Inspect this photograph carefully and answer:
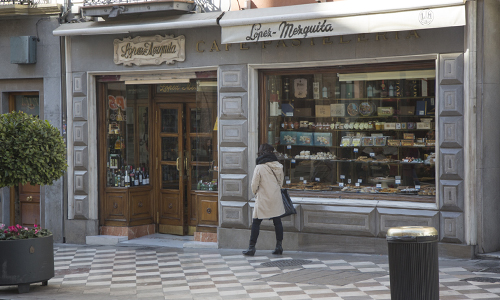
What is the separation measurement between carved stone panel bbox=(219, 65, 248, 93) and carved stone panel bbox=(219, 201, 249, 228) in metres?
1.90

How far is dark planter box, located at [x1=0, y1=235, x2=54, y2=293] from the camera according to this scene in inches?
300

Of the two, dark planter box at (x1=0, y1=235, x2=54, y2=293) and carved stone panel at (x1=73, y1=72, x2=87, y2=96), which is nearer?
dark planter box at (x1=0, y1=235, x2=54, y2=293)

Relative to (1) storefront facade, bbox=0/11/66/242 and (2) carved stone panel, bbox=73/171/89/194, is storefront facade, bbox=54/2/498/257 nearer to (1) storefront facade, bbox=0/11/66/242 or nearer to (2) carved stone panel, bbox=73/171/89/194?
(2) carved stone panel, bbox=73/171/89/194

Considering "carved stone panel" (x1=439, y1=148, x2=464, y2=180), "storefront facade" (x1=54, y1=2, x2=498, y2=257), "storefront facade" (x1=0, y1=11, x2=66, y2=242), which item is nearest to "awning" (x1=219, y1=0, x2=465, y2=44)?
"storefront facade" (x1=54, y1=2, x2=498, y2=257)

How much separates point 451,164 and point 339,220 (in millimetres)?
1919

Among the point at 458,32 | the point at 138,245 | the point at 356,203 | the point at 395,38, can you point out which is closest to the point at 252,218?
the point at 356,203

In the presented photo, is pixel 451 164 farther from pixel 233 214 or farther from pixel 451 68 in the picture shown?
pixel 233 214

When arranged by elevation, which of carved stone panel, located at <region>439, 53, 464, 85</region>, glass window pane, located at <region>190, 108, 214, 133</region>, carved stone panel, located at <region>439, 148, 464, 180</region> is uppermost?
carved stone panel, located at <region>439, 53, 464, 85</region>

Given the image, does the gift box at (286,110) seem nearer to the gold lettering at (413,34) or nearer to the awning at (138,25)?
the awning at (138,25)

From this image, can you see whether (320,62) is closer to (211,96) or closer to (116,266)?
(211,96)

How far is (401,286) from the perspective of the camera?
5.28m

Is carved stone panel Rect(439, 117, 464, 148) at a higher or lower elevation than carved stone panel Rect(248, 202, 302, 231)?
higher

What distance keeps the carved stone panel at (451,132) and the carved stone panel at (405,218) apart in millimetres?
1002

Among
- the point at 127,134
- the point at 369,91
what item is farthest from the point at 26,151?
the point at 369,91
